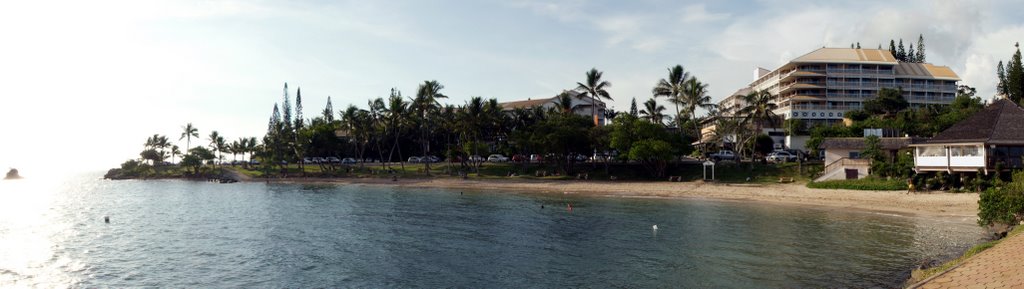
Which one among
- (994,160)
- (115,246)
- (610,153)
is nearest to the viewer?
(115,246)

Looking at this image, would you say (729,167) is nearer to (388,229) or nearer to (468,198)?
(468,198)

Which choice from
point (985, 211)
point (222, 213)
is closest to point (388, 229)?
point (222, 213)

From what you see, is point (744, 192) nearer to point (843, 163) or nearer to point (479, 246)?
point (843, 163)

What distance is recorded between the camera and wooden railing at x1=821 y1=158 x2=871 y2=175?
56.9m

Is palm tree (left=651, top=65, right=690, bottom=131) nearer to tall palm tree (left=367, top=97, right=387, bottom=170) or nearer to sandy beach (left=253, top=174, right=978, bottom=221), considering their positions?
sandy beach (left=253, top=174, right=978, bottom=221)

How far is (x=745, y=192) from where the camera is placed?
192 ft

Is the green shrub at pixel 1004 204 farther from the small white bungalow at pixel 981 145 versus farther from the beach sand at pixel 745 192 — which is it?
the small white bungalow at pixel 981 145

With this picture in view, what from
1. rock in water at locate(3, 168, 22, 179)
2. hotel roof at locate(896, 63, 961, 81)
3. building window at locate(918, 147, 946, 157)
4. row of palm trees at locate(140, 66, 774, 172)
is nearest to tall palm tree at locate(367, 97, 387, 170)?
row of palm trees at locate(140, 66, 774, 172)

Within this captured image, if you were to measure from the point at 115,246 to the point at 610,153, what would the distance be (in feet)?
205

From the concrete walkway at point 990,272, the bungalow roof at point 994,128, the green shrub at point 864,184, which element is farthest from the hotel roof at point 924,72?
the concrete walkway at point 990,272

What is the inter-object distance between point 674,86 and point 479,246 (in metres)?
55.4

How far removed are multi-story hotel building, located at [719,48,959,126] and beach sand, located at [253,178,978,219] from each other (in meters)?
48.9

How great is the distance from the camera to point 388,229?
3875 centimetres

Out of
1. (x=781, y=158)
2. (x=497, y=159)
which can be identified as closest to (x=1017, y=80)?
(x=781, y=158)
